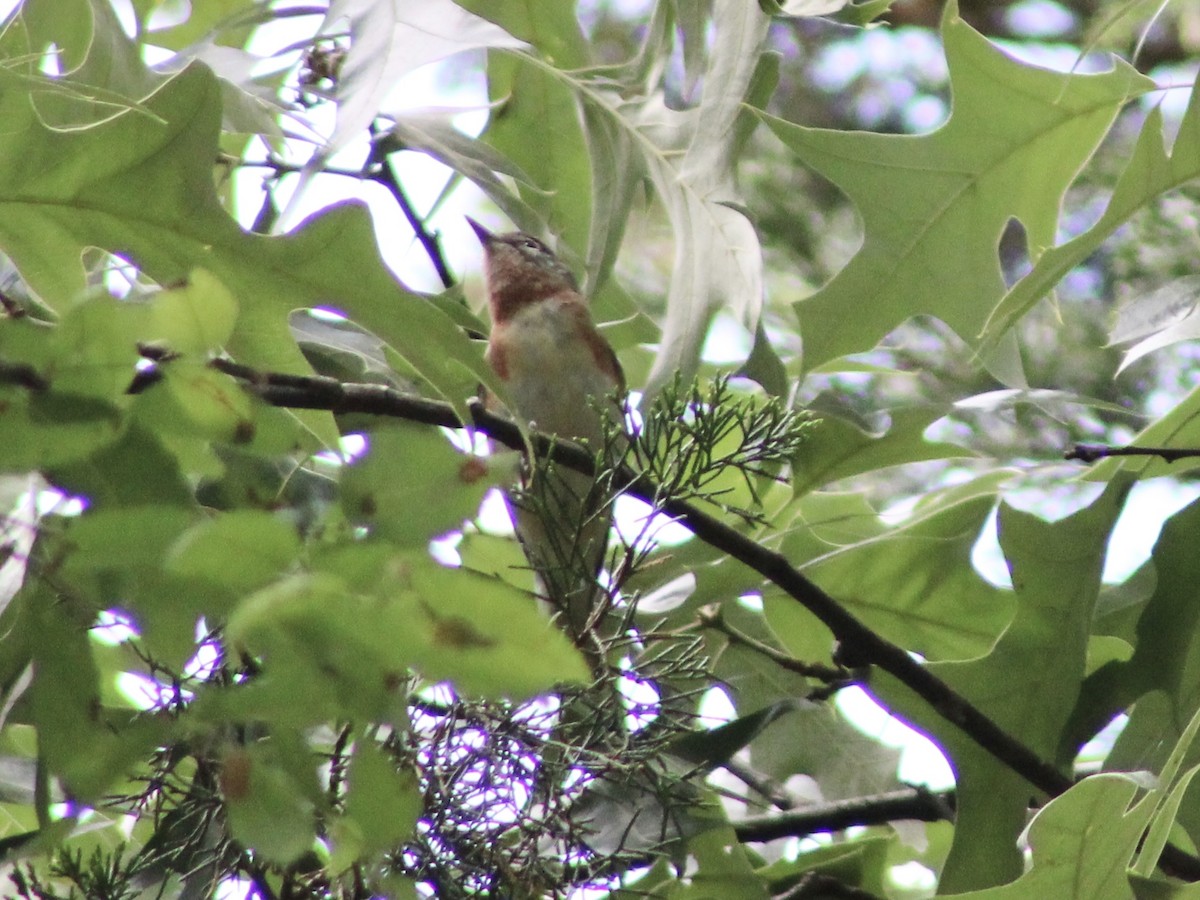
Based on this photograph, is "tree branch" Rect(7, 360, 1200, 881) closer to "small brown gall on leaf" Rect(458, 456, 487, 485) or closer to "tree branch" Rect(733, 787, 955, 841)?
"tree branch" Rect(733, 787, 955, 841)

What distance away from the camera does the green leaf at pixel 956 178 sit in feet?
6.59

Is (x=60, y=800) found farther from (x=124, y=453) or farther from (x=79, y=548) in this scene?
(x=79, y=548)

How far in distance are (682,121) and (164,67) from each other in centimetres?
85

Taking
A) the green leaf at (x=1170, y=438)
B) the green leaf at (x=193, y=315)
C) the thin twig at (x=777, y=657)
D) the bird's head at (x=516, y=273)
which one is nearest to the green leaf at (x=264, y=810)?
the green leaf at (x=193, y=315)

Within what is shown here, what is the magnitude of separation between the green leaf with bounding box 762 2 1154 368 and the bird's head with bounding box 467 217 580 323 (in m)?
1.81

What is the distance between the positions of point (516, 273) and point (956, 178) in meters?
2.05

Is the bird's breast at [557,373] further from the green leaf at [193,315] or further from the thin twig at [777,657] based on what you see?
the green leaf at [193,315]

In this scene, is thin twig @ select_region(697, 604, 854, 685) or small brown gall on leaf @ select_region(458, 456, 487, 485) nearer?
small brown gall on leaf @ select_region(458, 456, 487, 485)

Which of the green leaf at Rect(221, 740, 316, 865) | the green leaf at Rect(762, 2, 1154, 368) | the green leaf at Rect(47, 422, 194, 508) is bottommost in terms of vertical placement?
the green leaf at Rect(762, 2, 1154, 368)

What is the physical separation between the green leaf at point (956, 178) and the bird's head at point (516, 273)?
181 centimetres

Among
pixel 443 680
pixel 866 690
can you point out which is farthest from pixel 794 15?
pixel 443 680

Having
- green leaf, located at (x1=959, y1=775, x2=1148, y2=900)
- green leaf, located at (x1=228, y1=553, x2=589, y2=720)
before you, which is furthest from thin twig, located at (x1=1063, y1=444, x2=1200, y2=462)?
green leaf, located at (x1=228, y1=553, x2=589, y2=720)

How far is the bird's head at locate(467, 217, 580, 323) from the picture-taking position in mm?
3852

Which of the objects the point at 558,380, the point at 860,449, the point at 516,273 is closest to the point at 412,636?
the point at 860,449
